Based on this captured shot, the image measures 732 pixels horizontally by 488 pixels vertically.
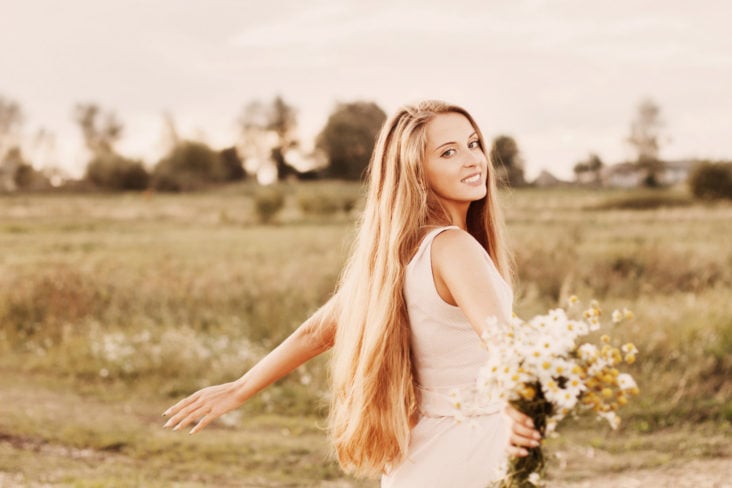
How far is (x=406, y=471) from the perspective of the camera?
2.47 metres

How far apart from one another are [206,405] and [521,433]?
123cm

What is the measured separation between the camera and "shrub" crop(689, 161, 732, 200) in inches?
991

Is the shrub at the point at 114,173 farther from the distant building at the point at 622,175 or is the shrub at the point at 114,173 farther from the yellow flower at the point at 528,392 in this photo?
the yellow flower at the point at 528,392

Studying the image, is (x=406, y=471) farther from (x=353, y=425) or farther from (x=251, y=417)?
(x=251, y=417)

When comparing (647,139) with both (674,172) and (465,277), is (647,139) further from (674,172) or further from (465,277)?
(465,277)

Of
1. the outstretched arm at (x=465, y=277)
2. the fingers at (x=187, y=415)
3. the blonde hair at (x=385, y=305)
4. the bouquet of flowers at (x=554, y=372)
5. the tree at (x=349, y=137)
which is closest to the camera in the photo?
the bouquet of flowers at (x=554, y=372)

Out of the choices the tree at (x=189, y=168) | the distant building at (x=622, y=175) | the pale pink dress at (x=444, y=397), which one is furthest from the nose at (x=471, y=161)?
the tree at (x=189, y=168)

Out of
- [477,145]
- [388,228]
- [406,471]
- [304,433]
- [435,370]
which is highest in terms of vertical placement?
[477,145]

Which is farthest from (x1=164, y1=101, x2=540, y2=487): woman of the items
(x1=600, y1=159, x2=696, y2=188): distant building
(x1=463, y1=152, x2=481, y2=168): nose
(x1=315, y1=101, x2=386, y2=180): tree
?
(x1=600, y1=159, x2=696, y2=188): distant building

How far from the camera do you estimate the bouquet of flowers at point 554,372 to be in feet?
5.63

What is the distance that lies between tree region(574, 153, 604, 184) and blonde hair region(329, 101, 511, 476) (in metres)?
26.8

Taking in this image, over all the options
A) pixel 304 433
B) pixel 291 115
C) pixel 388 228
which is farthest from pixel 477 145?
pixel 291 115

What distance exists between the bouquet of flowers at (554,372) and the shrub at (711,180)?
2527 cm

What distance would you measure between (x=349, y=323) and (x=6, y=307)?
10.8m
